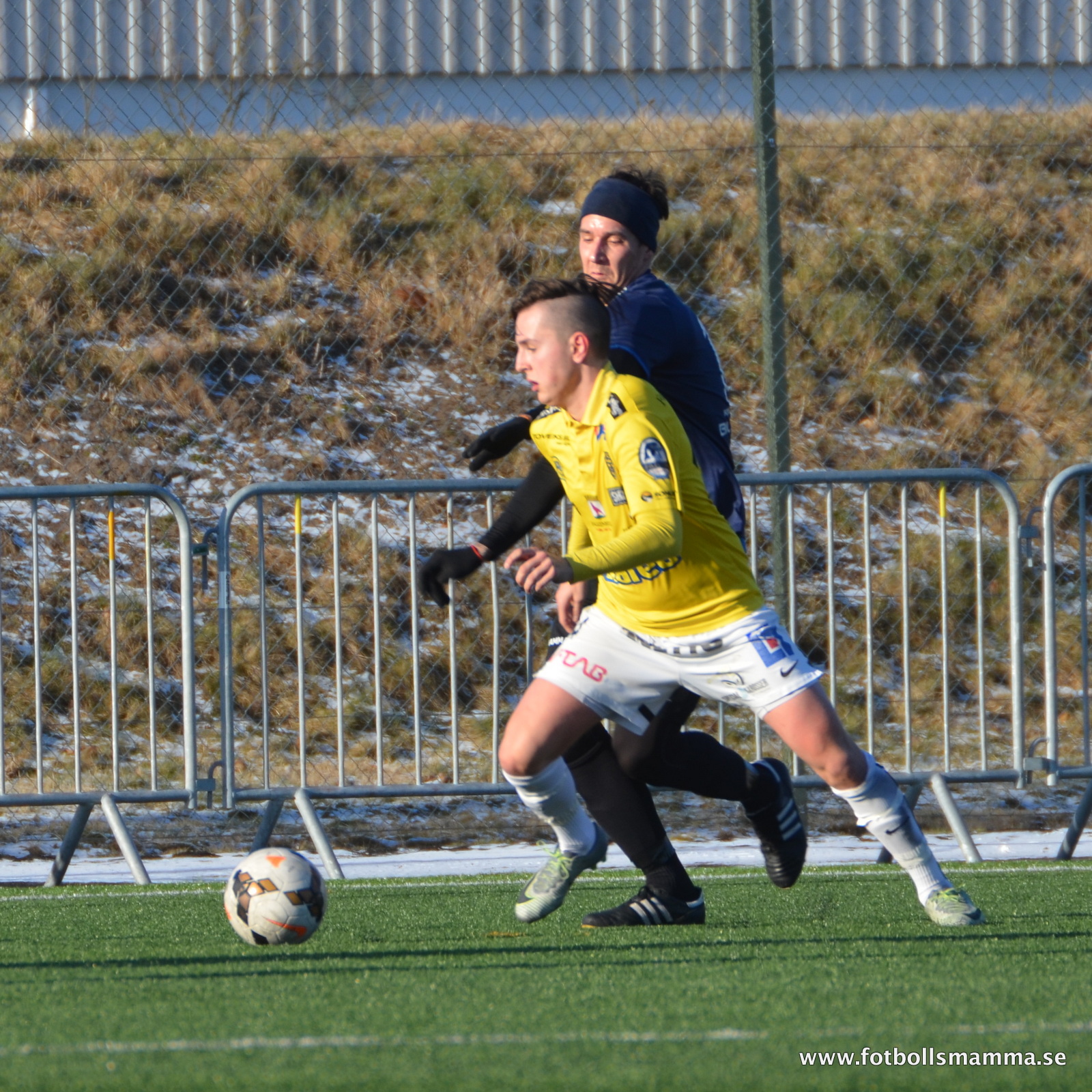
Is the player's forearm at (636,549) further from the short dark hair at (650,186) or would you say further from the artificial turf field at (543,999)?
the short dark hair at (650,186)

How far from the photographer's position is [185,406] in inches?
489

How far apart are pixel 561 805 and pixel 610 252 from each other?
4.76ft

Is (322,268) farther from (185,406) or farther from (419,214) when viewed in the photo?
(185,406)

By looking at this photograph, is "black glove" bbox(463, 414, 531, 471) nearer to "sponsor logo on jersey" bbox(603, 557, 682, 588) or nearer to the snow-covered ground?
"sponsor logo on jersey" bbox(603, 557, 682, 588)

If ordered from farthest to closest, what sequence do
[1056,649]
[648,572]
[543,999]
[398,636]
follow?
[398,636]
[1056,649]
[648,572]
[543,999]

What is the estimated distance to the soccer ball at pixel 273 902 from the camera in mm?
3613

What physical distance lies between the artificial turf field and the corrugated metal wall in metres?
9.82

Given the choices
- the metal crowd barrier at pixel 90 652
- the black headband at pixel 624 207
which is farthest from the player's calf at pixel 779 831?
the metal crowd barrier at pixel 90 652

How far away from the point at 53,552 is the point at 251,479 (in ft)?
5.24

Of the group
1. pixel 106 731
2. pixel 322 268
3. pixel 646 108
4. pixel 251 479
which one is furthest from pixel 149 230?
pixel 106 731

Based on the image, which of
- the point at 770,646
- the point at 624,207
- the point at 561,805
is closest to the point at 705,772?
the point at 561,805

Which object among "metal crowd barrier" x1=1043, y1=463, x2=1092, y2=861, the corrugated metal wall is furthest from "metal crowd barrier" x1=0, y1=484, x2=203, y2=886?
"metal crowd barrier" x1=1043, y1=463, x2=1092, y2=861

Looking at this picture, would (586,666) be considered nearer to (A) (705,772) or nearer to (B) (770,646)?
(B) (770,646)

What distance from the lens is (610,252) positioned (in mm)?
4254
